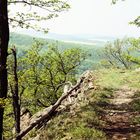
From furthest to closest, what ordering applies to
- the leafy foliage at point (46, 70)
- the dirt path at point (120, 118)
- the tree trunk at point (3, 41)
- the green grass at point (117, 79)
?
the leafy foliage at point (46, 70), the green grass at point (117, 79), the tree trunk at point (3, 41), the dirt path at point (120, 118)

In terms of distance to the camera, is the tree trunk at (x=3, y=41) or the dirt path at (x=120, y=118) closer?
the dirt path at (x=120, y=118)

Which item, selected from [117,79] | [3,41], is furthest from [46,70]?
[3,41]

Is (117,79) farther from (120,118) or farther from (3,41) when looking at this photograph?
(3,41)

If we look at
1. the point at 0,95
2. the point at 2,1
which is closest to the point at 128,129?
the point at 0,95

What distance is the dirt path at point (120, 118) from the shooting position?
13.8 meters

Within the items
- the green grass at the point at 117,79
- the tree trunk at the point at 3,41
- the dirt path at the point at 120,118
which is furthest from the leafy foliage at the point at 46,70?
the tree trunk at the point at 3,41

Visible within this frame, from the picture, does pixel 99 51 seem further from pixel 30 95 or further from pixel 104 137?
pixel 104 137

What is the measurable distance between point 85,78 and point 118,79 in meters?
2.92

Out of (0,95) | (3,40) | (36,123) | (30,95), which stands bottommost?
(30,95)

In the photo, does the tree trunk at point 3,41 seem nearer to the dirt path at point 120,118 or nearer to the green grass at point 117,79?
the dirt path at point 120,118

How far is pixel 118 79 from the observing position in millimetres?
27797

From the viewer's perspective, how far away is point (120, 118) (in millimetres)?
16172

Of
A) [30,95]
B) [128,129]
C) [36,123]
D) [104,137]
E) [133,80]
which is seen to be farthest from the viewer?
[30,95]

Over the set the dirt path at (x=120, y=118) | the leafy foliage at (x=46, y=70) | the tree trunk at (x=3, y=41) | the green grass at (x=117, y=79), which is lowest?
the leafy foliage at (x=46, y=70)
